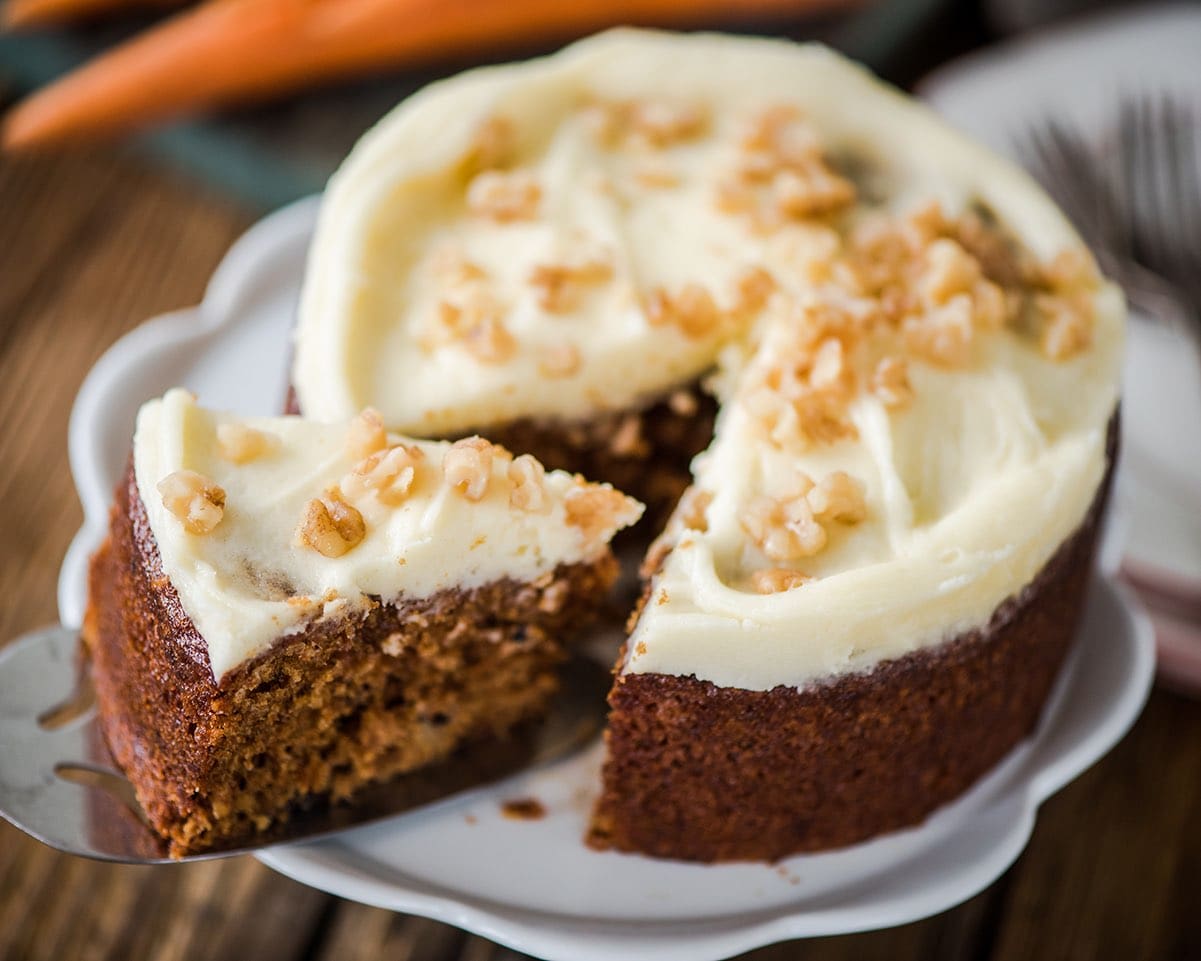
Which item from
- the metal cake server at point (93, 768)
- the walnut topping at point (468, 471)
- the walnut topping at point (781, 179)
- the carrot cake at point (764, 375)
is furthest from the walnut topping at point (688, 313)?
the metal cake server at point (93, 768)

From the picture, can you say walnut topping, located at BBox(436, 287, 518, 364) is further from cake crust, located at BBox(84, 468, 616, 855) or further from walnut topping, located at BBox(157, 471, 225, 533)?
walnut topping, located at BBox(157, 471, 225, 533)

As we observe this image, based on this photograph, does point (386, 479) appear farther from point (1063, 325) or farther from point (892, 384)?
point (1063, 325)

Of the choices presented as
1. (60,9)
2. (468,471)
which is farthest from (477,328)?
(60,9)

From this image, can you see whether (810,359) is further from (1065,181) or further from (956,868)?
(1065,181)

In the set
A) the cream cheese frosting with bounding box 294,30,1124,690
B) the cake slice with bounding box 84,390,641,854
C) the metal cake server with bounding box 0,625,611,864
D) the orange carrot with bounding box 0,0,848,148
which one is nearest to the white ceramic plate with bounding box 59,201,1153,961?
the metal cake server with bounding box 0,625,611,864

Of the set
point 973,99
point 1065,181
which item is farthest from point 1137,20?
point 1065,181

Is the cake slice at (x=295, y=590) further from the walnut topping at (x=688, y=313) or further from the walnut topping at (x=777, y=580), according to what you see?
the walnut topping at (x=688, y=313)
